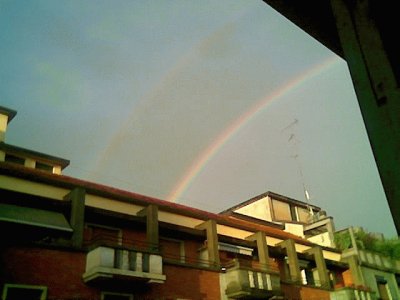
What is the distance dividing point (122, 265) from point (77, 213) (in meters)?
3.03

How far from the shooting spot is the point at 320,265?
90.1 ft

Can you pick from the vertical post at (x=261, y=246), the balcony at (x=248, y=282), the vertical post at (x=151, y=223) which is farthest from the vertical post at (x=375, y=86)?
the vertical post at (x=261, y=246)

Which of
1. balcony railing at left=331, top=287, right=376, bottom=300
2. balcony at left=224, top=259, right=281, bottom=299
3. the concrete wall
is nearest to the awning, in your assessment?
balcony at left=224, top=259, right=281, bottom=299

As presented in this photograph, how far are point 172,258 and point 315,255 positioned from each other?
40.7 feet

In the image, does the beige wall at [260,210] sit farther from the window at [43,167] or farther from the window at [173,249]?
the window at [43,167]

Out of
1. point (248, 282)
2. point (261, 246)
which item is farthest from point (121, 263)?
point (261, 246)

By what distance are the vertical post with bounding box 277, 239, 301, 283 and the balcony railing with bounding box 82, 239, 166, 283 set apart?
11.1m

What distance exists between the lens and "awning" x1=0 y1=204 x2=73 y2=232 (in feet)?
46.5

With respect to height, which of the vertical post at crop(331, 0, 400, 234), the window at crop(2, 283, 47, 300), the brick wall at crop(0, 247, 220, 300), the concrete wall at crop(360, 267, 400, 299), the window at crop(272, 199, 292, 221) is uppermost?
the window at crop(272, 199, 292, 221)

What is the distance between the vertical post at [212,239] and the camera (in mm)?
21047

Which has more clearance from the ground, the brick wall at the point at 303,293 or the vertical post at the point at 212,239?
the vertical post at the point at 212,239

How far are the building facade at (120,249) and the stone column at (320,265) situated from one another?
71 millimetres

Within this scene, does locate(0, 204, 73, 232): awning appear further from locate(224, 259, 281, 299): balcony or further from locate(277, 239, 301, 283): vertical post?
locate(277, 239, 301, 283): vertical post

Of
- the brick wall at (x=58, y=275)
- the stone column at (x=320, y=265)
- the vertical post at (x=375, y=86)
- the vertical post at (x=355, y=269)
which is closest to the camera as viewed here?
the vertical post at (x=375, y=86)
